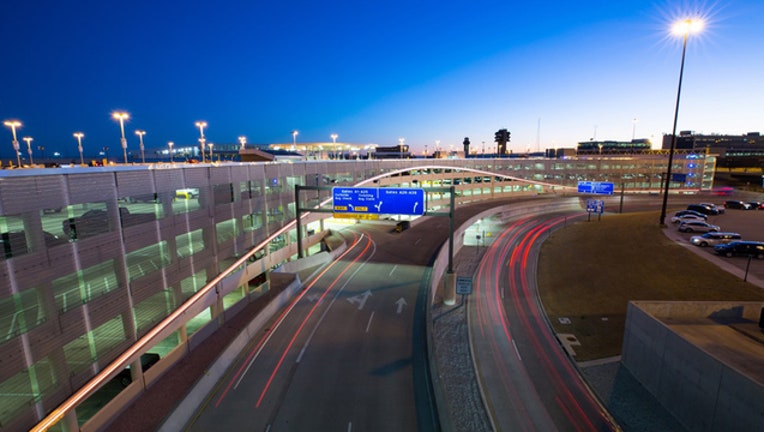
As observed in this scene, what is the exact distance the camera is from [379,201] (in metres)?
26.8

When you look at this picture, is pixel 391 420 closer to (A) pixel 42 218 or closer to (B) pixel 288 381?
(B) pixel 288 381

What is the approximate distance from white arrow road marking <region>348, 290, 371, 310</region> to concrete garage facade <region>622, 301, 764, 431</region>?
17502mm

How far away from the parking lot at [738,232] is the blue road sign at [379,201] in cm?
2576

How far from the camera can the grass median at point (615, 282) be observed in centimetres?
2486

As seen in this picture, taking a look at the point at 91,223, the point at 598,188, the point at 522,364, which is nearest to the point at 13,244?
the point at 91,223

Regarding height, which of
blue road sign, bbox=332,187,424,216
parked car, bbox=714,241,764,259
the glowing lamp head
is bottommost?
parked car, bbox=714,241,764,259

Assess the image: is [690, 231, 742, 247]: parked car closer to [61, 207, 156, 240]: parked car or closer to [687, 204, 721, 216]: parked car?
[687, 204, 721, 216]: parked car

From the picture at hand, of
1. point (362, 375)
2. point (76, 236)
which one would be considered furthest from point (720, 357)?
point (76, 236)

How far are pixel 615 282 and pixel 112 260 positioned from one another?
37837 millimetres

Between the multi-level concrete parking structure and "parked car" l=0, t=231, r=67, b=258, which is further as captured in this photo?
the multi-level concrete parking structure

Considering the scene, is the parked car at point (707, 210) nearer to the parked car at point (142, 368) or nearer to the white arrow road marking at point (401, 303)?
the white arrow road marking at point (401, 303)

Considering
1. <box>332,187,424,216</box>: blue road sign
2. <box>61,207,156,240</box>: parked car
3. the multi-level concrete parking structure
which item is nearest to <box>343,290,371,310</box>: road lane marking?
<box>332,187,424,216</box>: blue road sign

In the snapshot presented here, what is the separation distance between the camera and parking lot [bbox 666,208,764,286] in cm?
2777

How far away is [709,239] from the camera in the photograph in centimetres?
3425
